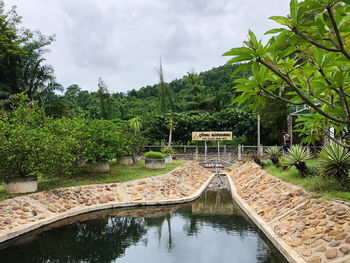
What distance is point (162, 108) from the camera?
3141cm

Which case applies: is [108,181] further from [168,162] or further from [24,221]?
[168,162]

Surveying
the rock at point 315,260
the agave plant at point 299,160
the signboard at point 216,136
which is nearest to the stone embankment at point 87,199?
the agave plant at point 299,160

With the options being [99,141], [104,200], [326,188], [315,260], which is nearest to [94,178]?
[99,141]

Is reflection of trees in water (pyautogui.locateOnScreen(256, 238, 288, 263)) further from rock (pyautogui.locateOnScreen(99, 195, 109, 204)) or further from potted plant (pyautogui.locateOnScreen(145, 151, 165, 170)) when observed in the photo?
potted plant (pyautogui.locateOnScreen(145, 151, 165, 170))

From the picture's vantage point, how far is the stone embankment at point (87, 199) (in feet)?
25.5

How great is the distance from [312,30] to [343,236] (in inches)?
174

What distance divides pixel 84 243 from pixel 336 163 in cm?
714

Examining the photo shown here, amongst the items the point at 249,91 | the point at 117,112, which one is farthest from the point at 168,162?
the point at 117,112

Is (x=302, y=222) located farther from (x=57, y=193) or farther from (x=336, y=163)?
(x=57, y=193)

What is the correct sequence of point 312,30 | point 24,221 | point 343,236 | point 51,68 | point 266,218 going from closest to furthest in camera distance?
point 312,30 → point 343,236 → point 24,221 → point 266,218 → point 51,68

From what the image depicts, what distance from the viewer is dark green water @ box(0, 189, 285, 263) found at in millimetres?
6539

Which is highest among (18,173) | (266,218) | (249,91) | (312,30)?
(312,30)

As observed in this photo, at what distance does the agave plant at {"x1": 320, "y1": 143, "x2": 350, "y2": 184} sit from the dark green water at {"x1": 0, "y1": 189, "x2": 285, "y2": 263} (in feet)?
8.94

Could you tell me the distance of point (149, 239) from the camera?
26.0ft
